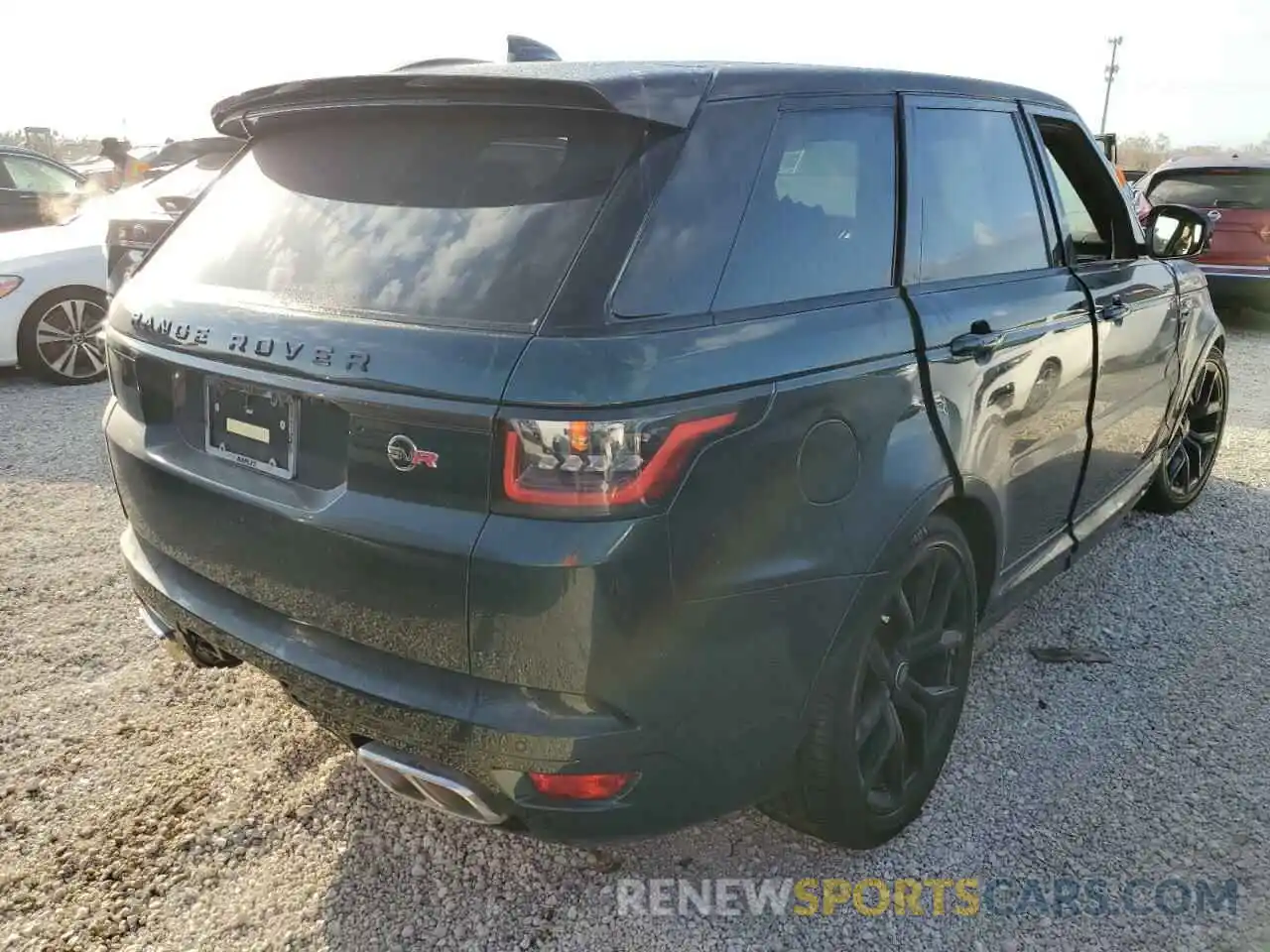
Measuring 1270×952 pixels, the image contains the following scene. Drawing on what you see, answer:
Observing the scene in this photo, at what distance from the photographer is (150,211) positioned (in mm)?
6855

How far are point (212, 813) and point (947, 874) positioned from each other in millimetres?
1888

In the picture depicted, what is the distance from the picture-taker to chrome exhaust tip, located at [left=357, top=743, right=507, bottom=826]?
194 cm

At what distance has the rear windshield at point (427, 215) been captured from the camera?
1.88m

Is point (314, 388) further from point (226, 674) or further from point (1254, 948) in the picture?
point (1254, 948)

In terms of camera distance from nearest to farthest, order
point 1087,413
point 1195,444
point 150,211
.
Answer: point 1087,413
point 1195,444
point 150,211

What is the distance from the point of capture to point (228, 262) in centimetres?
234

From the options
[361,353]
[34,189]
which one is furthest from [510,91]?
[34,189]

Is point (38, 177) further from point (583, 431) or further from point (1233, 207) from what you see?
point (1233, 207)

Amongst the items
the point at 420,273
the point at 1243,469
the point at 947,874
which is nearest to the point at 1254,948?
the point at 947,874

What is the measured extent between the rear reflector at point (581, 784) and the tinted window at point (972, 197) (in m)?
1.46

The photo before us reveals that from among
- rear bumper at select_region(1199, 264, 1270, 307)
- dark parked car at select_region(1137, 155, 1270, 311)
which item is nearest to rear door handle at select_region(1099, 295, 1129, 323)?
rear bumper at select_region(1199, 264, 1270, 307)

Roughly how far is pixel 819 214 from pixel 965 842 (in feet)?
5.37

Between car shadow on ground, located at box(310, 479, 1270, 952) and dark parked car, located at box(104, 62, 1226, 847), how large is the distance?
0.20m

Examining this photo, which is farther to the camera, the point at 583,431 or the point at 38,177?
the point at 38,177
